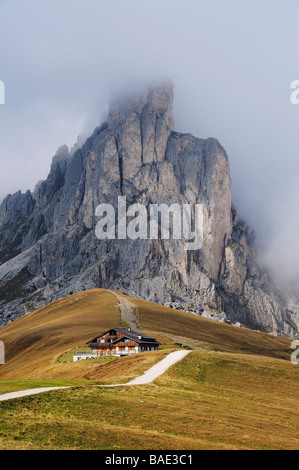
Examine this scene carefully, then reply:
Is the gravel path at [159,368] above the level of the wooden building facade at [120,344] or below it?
above

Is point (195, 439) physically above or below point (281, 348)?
above

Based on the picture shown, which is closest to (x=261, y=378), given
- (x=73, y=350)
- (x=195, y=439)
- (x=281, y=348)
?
Result: (x=195, y=439)

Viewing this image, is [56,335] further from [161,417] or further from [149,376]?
[161,417]

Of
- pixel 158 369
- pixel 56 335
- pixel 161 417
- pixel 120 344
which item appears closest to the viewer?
pixel 161 417

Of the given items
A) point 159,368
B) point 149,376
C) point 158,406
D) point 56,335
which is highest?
point 158,406

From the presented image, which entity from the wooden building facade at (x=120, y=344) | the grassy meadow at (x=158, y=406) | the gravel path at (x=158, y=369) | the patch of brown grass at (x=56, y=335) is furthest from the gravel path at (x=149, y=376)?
the wooden building facade at (x=120, y=344)

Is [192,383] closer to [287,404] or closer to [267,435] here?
[287,404]

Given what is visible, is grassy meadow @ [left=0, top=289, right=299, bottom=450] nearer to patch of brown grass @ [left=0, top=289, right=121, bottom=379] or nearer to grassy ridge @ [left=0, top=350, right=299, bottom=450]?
grassy ridge @ [left=0, top=350, right=299, bottom=450]

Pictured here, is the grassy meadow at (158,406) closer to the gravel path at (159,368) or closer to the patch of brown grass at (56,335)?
the patch of brown grass at (56,335)

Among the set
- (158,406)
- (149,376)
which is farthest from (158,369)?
(158,406)

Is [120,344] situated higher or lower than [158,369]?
lower

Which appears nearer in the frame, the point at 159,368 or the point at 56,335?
the point at 159,368
